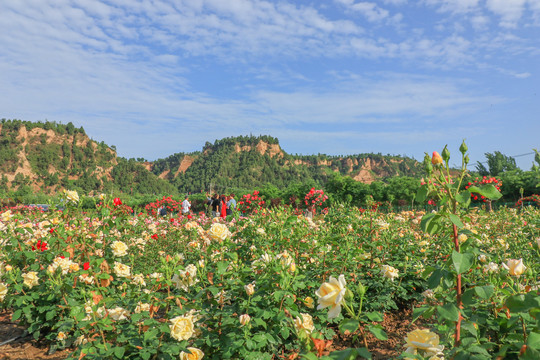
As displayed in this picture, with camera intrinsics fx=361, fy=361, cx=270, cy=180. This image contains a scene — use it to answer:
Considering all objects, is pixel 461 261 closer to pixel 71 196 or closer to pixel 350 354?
pixel 350 354

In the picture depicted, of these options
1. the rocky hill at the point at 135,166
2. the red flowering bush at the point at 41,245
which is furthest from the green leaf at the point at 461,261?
the rocky hill at the point at 135,166

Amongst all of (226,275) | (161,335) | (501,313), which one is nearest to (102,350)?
(161,335)

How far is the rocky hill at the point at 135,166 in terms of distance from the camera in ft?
321

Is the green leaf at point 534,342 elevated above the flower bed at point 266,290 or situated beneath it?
elevated above

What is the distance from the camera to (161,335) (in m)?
2.16

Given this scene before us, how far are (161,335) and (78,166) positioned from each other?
378 ft

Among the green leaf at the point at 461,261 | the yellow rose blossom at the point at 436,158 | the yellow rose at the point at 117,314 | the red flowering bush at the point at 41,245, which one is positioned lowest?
the yellow rose at the point at 117,314

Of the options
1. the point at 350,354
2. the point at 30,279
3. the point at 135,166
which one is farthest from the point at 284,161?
the point at 350,354

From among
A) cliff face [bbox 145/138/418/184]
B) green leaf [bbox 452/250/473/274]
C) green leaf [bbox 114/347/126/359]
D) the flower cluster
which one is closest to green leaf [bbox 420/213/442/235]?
green leaf [bbox 452/250/473/274]

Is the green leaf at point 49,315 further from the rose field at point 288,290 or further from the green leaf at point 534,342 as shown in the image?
the green leaf at point 534,342

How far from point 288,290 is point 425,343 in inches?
38.5

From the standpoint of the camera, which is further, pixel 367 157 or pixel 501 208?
pixel 367 157

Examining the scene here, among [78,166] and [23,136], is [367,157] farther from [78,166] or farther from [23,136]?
[23,136]

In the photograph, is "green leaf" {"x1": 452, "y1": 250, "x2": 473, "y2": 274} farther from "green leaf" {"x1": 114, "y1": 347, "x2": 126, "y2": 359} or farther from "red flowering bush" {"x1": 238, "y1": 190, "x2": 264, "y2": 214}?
"red flowering bush" {"x1": 238, "y1": 190, "x2": 264, "y2": 214}
